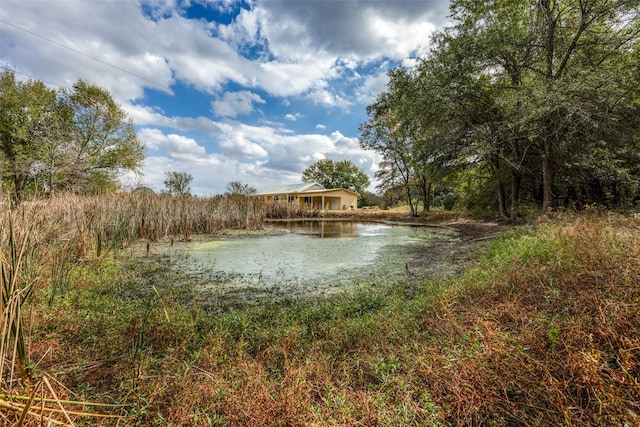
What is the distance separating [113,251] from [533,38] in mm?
12527

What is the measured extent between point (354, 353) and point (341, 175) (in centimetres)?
4144

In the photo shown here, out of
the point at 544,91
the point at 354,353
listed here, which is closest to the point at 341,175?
the point at 544,91

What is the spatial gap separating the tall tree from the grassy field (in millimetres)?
39265

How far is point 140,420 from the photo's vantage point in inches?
60.2

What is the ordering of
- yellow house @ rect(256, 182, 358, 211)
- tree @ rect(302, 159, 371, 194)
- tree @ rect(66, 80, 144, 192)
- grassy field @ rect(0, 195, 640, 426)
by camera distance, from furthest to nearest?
1. tree @ rect(302, 159, 371, 194)
2. yellow house @ rect(256, 182, 358, 211)
3. tree @ rect(66, 80, 144, 192)
4. grassy field @ rect(0, 195, 640, 426)

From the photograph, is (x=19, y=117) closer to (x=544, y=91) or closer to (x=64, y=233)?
(x=64, y=233)

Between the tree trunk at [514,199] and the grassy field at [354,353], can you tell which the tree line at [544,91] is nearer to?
the tree trunk at [514,199]

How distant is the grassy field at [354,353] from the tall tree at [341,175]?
39265 mm

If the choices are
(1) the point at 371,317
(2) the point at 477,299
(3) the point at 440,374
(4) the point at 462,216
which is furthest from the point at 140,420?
(4) the point at 462,216

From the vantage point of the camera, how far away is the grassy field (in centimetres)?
143

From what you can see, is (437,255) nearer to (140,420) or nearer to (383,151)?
(140,420)

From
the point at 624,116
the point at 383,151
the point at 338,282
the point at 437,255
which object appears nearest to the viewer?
the point at 338,282

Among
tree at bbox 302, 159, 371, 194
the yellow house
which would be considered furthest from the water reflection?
tree at bbox 302, 159, 371, 194

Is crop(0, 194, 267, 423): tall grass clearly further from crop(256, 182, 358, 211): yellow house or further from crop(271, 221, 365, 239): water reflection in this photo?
crop(256, 182, 358, 211): yellow house
